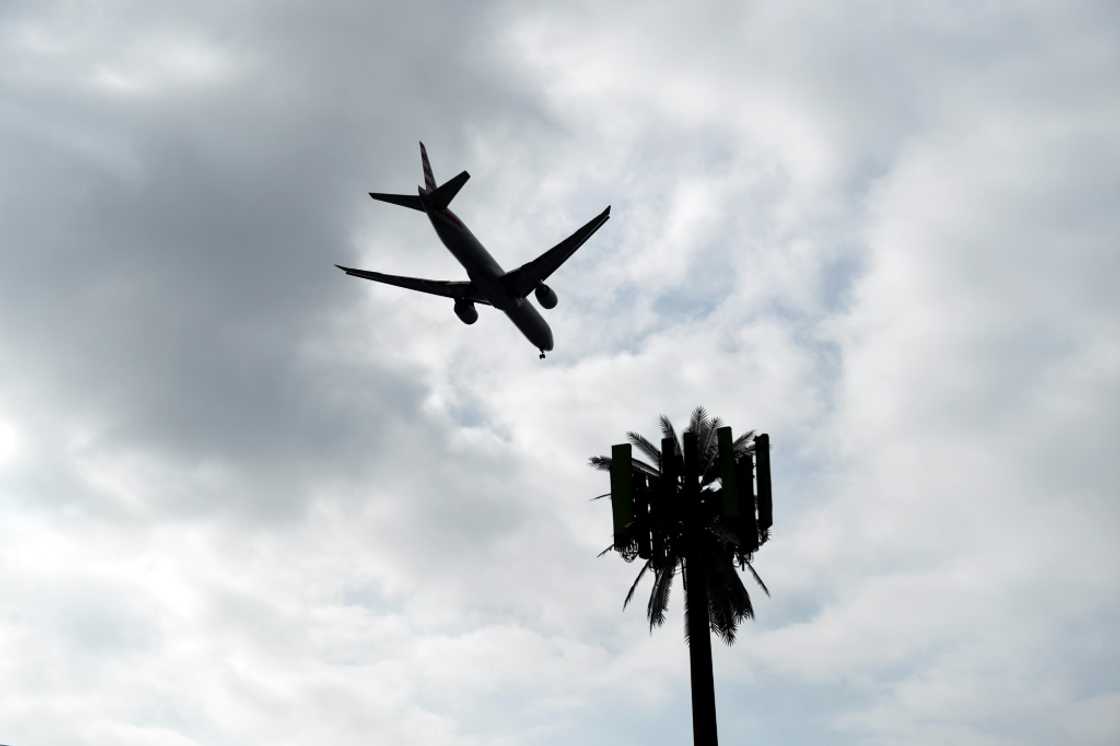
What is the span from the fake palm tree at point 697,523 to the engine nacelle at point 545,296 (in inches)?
1245

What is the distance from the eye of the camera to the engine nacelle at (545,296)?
2579 inches

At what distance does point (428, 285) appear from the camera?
70.2 metres

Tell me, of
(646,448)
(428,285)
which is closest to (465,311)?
(428,285)

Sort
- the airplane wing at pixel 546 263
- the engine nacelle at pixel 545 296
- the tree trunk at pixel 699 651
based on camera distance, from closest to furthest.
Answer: the tree trunk at pixel 699 651, the airplane wing at pixel 546 263, the engine nacelle at pixel 545 296

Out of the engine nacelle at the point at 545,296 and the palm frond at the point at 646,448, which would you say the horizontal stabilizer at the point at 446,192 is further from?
the palm frond at the point at 646,448

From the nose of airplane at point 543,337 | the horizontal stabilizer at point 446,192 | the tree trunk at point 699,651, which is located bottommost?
the tree trunk at point 699,651

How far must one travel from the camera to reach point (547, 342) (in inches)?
2717

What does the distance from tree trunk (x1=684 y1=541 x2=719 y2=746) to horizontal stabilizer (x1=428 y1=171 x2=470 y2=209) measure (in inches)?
1304

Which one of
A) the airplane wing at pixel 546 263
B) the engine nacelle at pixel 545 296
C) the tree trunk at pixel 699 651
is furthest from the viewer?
the engine nacelle at pixel 545 296

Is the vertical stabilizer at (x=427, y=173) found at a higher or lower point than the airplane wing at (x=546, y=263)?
higher

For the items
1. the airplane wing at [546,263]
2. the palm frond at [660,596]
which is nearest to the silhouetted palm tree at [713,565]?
the palm frond at [660,596]

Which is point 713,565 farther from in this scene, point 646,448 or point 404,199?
point 404,199

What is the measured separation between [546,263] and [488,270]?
3789 millimetres

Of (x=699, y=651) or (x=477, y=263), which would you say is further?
(x=477, y=263)
